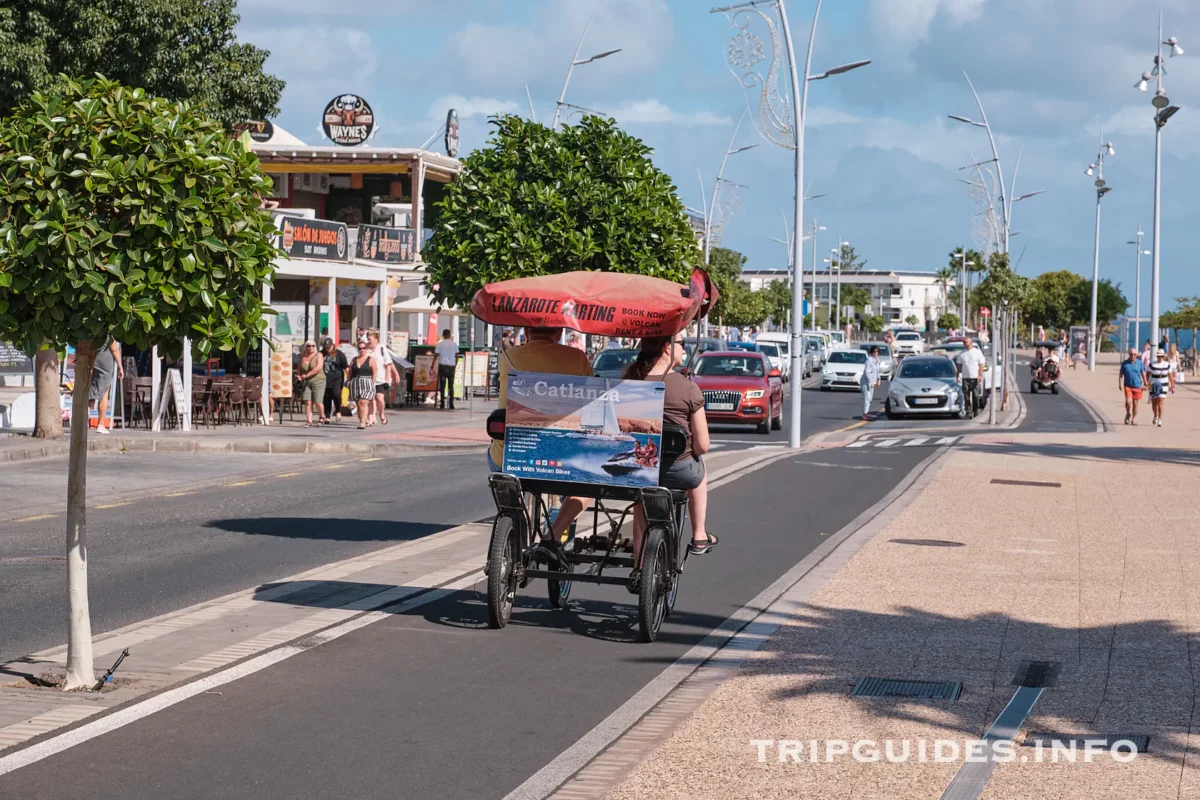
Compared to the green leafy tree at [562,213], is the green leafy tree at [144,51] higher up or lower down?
higher up

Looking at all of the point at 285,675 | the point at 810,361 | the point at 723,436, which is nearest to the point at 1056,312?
the point at 810,361

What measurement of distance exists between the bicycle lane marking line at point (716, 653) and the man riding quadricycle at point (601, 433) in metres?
0.51

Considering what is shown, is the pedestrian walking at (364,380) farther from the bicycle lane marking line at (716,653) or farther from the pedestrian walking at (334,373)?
the bicycle lane marking line at (716,653)

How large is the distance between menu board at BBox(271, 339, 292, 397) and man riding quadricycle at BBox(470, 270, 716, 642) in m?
20.7

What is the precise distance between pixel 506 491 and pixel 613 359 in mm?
24231

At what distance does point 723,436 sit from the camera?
2991 centimetres

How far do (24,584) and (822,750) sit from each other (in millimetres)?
6883

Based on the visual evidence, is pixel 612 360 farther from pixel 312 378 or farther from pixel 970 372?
pixel 970 372

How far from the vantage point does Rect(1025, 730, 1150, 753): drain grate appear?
654 cm

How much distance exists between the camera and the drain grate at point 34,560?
11984mm

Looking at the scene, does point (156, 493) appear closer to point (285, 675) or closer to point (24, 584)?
point (24, 584)

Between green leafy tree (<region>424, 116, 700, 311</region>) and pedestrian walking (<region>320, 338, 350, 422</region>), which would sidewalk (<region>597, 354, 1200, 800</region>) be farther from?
pedestrian walking (<region>320, 338, 350, 422</region>)

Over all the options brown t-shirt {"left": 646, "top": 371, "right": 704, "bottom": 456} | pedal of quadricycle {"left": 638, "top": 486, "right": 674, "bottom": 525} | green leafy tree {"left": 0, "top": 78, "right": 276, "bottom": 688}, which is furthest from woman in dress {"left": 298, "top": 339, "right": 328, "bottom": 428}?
green leafy tree {"left": 0, "top": 78, "right": 276, "bottom": 688}

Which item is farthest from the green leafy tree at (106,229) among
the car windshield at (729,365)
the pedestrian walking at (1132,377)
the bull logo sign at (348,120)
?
the bull logo sign at (348,120)
